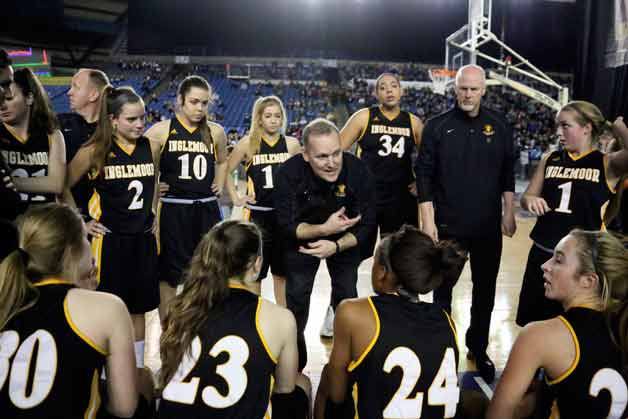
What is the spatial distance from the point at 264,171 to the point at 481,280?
1.93m

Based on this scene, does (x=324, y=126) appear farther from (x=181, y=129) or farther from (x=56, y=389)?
(x=56, y=389)

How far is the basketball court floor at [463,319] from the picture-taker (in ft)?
12.3

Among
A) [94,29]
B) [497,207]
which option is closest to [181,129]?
[497,207]

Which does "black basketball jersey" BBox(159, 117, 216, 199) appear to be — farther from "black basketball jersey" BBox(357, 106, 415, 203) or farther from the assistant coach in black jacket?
the assistant coach in black jacket

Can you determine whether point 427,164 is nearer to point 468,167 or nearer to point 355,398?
point 468,167

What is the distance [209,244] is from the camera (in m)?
2.02

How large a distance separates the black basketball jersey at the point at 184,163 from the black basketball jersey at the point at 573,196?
240cm

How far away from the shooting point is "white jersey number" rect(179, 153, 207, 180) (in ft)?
12.6

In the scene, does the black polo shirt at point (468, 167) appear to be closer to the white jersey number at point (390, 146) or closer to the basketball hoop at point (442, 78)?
the white jersey number at point (390, 146)

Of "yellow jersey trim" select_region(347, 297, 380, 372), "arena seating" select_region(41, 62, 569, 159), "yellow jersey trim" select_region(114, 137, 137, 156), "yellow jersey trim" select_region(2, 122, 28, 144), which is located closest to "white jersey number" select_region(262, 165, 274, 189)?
"yellow jersey trim" select_region(114, 137, 137, 156)

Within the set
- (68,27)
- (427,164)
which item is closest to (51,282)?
(427,164)

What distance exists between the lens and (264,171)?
439 centimetres

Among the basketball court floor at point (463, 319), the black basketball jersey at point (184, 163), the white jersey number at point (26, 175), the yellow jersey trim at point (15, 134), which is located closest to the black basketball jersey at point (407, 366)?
the basketball court floor at point (463, 319)

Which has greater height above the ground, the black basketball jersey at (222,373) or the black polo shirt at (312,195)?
the black polo shirt at (312,195)
